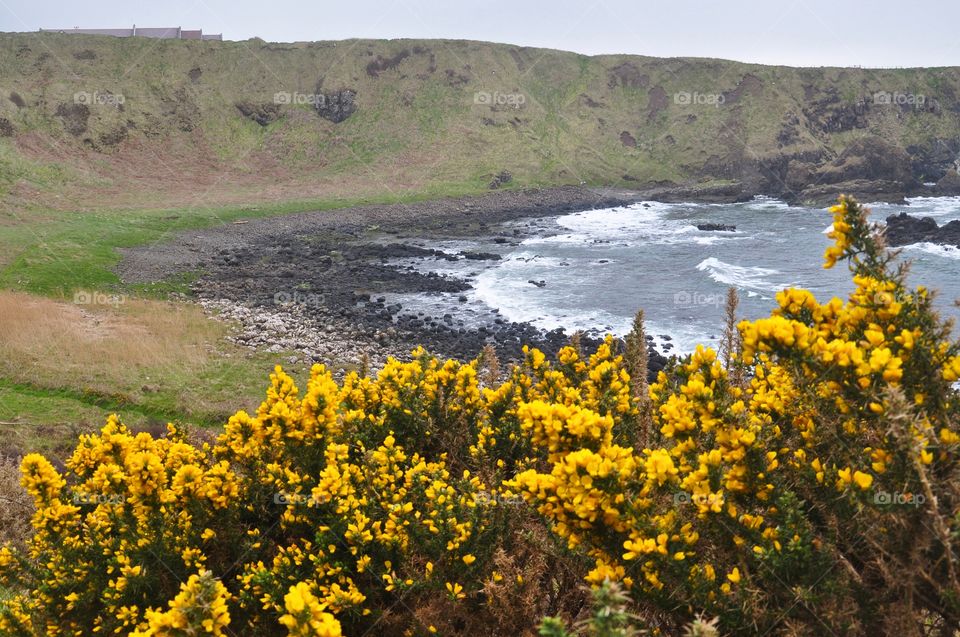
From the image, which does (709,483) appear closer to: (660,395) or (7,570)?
(660,395)

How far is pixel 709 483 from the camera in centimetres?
337

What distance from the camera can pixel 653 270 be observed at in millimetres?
43906

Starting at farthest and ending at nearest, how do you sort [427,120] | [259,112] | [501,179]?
[427,120] < [259,112] < [501,179]

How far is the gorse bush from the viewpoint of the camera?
3.00m

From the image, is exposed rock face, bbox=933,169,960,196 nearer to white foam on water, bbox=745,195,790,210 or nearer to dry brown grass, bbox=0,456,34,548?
white foam on water, bbox=745,195,790,210

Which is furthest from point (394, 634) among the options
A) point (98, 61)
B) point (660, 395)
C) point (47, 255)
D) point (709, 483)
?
point (98, 61)

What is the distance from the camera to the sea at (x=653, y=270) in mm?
32812

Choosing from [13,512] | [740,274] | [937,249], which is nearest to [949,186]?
[937,249]

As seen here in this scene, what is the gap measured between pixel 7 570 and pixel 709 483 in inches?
235

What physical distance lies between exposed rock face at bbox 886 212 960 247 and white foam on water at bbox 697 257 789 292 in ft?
41.1

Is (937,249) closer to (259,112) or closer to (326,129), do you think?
(326,129)

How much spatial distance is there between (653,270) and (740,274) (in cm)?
558

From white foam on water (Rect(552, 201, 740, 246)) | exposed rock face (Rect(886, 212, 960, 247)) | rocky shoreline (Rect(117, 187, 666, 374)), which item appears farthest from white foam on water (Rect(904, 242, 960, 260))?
rocky shoreline (Rect(117, 187, 666, 374))

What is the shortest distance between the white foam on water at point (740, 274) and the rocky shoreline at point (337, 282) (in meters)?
15.3
